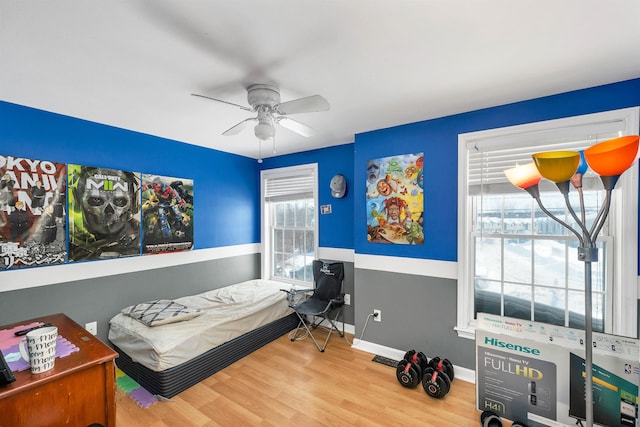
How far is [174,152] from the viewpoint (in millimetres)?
3367

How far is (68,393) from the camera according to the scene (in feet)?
3.88

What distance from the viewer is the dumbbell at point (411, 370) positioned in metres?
2.34

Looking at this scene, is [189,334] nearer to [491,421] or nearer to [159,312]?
[159,312]

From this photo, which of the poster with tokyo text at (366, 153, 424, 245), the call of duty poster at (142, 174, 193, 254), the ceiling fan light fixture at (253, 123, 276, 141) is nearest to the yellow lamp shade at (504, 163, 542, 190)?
the poster with tokyo text at (366, 153, 424, 245)

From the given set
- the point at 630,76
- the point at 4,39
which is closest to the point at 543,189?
the point at 630,76

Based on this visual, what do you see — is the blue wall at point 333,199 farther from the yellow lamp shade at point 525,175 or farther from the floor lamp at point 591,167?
the floor lamp at point 591,167

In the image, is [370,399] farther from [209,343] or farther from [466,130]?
[466,130]

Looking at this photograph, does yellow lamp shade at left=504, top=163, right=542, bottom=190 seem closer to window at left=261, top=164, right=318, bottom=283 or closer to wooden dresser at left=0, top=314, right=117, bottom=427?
wooden dresser at left=0, top=314, right=117, bottom=427

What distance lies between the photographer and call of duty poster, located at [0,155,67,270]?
217cm

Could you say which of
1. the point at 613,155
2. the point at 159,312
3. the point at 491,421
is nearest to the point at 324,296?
the point at 159,312

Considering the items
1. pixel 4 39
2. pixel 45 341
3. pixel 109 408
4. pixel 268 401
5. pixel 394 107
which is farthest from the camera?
pixel 394 107

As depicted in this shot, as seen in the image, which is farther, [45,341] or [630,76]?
[630,76]

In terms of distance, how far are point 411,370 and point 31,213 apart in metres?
3.60

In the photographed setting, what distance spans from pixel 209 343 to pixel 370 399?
1561 millimetres
